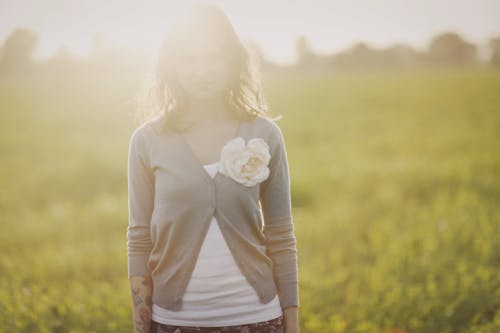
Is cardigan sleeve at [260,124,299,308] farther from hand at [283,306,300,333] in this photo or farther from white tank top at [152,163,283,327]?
white tank top at [152,163,283,327]

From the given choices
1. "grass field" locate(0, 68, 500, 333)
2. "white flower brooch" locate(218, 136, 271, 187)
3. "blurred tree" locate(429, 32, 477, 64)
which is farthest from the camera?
"blurred tree" locate(429, 32, 477, 64)

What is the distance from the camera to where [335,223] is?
5820mm

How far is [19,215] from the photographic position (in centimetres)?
703

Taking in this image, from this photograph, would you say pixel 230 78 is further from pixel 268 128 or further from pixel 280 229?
pixel 280 229

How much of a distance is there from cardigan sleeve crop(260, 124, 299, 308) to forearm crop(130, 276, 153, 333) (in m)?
0.48

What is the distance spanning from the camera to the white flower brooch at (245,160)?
165 cm

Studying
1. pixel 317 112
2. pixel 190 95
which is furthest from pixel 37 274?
pixel 317 112

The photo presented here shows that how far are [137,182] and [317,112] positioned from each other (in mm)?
18349

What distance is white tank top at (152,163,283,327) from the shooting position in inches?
65.1

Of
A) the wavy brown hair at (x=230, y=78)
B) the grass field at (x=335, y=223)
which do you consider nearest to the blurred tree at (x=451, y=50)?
the grass field at (x=335, y=223)

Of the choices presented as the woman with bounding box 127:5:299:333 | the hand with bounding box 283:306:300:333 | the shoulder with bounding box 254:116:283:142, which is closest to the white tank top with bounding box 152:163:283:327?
the woman with bounding box 127:5:299:333

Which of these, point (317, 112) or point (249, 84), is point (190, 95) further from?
point (317, 112)

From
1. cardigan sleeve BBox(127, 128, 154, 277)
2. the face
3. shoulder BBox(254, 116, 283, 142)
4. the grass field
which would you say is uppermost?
the face

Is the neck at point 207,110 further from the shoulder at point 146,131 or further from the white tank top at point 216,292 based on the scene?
the white tank top at point 216,292
